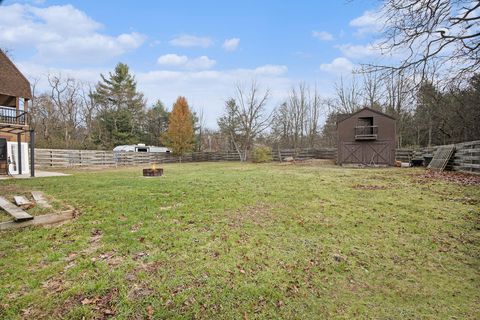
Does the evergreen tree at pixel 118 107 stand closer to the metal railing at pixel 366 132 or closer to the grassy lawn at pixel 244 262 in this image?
the metal railing at pixel 366 132

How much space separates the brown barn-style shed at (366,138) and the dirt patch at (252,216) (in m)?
19.9

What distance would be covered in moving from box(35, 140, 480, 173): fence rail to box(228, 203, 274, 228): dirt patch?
12123 mm

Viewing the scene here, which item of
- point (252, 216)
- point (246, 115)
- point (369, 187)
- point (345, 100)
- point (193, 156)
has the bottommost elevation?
point (252, 216)

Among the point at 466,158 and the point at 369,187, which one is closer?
the point at 369,187

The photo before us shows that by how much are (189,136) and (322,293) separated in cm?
3113

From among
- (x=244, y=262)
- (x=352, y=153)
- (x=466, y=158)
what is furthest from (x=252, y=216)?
(x=352, y=153)

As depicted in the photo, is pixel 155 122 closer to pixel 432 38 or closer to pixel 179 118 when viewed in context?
pixel 179 118

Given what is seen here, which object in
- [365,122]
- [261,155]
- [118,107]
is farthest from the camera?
[118,107]

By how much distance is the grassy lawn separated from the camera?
2.91 metres

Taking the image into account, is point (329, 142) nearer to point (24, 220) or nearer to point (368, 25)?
point (368, 25)

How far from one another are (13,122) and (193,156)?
22887 millimetres

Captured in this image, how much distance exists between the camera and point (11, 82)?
15.7 m

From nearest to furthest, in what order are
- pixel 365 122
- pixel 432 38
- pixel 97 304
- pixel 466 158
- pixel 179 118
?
pixel 97 304 < pixel 432 38 < pixel 466 158 < pixel 365 122 < pixel 179 118

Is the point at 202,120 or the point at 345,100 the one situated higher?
the point at 345,100
